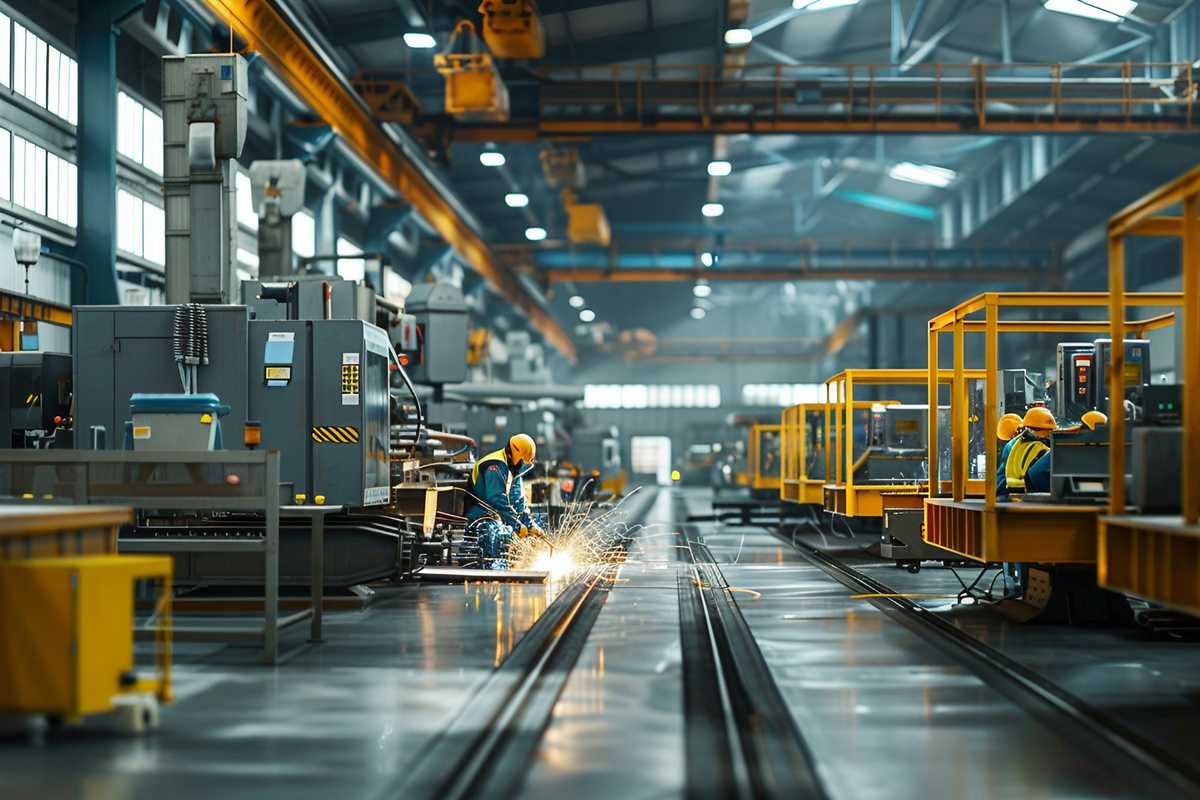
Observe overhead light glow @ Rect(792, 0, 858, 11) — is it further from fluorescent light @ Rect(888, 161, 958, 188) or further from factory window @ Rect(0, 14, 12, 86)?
factory window @ Rect(0, 14, 12, 86)

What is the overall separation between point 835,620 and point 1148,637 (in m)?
2.17

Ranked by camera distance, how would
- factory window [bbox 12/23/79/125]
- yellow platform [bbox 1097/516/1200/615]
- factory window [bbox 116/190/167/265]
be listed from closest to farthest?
yellow platform [bbox 1097/516/1200/615] < factory window [bbox 12/23/79/125] < factory window [bbox 116/190/167/265]

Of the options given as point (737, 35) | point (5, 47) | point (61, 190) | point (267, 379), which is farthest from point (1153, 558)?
point (737, 35)

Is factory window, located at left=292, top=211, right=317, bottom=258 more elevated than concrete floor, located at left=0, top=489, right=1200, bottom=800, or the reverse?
factory window, located at left=292, top=211, right=317, bottom=258

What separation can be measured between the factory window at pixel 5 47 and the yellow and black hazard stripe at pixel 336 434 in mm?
6544

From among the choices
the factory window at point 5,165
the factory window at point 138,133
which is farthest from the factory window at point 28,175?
the factory window at point 138,133

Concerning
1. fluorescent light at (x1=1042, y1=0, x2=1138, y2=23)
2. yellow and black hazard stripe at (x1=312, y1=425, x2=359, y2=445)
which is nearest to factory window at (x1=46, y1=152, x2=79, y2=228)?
yellow and black hazard stripe at (x1=312, y1=425, x2=359, y2=445)

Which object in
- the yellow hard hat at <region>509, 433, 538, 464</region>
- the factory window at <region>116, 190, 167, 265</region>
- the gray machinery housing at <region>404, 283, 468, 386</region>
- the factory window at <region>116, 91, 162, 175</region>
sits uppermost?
the factory window at <region>116, 91, 162, 175</region>

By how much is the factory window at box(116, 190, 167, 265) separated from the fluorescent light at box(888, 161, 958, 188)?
20.6 meters

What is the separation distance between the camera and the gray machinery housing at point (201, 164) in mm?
11898

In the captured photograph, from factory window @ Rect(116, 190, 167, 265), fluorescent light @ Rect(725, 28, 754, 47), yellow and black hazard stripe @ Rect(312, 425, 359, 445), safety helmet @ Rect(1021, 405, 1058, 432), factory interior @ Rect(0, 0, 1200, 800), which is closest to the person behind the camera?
factory interior @ Rect(0, 0, 1200, 800)

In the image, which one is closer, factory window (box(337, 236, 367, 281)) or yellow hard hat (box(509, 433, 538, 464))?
yellow hard hat (box(509, 433, 538, 464))

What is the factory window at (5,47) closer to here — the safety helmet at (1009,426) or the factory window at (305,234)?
the factory window at (305,234)

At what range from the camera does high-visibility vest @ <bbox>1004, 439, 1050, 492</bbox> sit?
35.1ft
